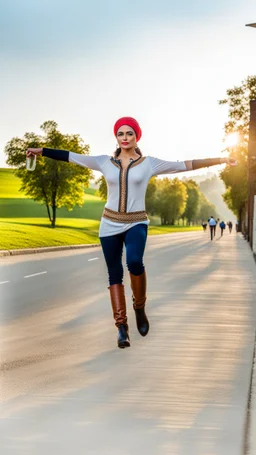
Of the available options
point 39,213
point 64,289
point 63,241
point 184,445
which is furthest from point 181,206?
point 184,445

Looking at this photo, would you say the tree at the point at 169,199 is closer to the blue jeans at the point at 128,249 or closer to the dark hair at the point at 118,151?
the blue jeans at the point at 128,249

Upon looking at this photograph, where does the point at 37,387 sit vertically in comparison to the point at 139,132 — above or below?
below

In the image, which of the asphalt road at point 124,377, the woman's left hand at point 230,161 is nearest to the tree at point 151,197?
the asphalt road at point 124,377

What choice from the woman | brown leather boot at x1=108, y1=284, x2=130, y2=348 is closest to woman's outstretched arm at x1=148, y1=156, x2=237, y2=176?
the woman

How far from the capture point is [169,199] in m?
189

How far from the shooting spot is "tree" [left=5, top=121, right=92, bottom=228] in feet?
288

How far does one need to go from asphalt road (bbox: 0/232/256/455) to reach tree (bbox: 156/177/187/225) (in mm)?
168654

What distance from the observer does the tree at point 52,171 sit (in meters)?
87.9

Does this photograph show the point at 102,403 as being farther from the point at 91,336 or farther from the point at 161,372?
the point at 91,336

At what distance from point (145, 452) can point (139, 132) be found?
311cm

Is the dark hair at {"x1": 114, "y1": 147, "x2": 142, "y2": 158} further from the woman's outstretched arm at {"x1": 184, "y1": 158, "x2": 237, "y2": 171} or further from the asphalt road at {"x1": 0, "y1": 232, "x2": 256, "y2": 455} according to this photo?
the asphalt road at {"x1": 0, "y1": 232, "x2": 256, "y2": 455}

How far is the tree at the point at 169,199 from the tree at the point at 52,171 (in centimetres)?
8690

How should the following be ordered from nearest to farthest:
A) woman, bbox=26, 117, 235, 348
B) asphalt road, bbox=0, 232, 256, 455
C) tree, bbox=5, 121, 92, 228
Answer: asphalt road, bbox=0, 232, 256, 455 → woman, bbox=26, 117, 235, 348 → tree, bbox=5, 121, 92, 228

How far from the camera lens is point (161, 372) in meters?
7.91
